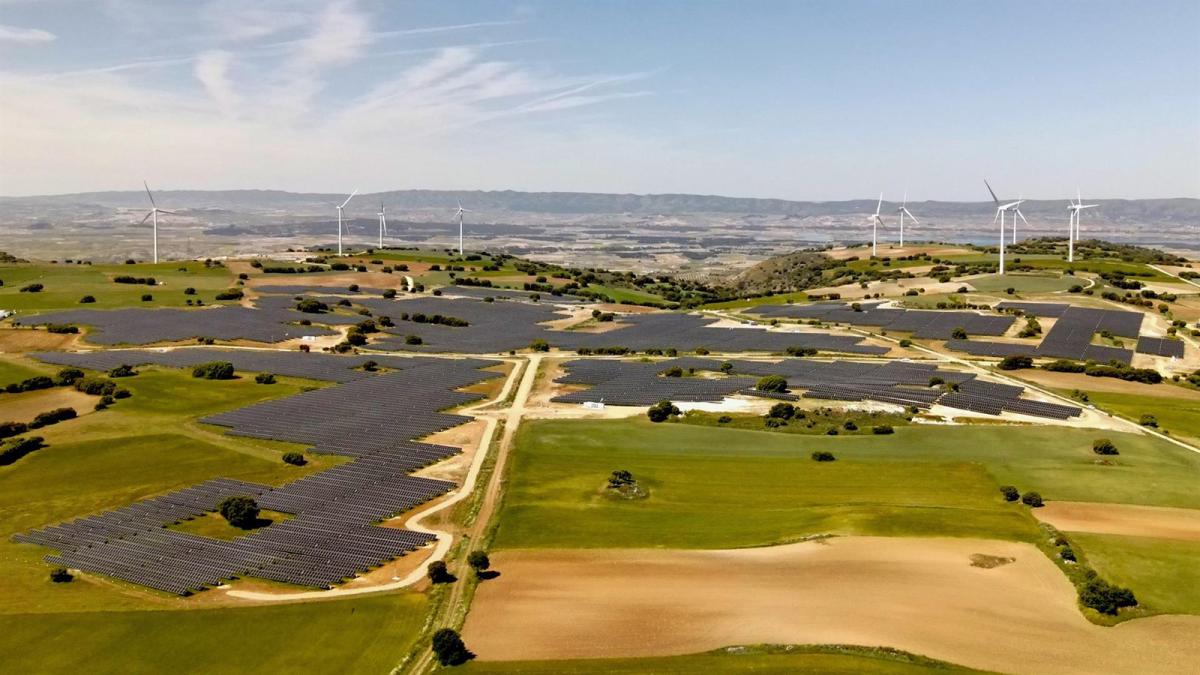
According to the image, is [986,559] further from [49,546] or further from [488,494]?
[49,546]

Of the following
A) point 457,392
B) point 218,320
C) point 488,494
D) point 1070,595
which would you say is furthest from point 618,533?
point 218,320


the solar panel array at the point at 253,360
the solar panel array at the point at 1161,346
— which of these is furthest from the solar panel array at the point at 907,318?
the solar panel array at the point at 253,360

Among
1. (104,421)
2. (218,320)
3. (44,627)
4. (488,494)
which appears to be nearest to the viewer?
(44,627)

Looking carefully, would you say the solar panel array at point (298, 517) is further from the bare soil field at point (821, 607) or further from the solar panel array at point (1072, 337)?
the solar panel array at point (1072, 337)

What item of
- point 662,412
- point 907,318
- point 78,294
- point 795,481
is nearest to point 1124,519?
point 795,481

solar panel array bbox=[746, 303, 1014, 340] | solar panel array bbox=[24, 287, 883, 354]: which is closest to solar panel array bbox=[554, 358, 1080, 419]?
solar panel array bbox=[24, 287, 883, 354]

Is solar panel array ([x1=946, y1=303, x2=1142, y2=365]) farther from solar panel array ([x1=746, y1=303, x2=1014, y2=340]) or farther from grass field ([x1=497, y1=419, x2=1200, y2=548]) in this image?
grass field ([x1=497, y1=419, x2=1200, y2=548])
